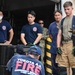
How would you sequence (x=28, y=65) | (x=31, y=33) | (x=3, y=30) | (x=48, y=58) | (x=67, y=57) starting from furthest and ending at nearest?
(x=48, y=58)
(x=3, y=30)
(x=31, y=33)
(x=67, y=57)
(x=28, y=65)

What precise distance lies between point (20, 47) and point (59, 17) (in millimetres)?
1719

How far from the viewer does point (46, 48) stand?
7867 mm

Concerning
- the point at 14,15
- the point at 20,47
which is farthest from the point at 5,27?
the point at 14,15

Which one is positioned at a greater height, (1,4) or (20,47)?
(1,4)

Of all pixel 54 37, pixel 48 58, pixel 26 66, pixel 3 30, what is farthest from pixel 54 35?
pixel 26 66

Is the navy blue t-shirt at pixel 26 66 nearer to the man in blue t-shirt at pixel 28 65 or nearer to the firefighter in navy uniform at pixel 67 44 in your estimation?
the man in blue t-shirt at pixel 28 65

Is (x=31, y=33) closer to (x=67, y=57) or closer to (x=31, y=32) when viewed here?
(x=31, y=32)

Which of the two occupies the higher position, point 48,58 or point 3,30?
point 3,30

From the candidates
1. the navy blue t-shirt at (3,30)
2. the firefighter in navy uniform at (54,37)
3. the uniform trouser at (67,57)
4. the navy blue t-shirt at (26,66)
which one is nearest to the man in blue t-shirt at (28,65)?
the navy blue t-shirt at (26,66)

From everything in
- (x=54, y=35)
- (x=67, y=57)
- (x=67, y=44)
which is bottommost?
(x=67, y=57)

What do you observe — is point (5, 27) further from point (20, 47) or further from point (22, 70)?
point (22, 70)

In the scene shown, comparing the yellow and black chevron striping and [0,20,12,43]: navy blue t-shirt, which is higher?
[0,20,12,43]: navy blue t-shirt

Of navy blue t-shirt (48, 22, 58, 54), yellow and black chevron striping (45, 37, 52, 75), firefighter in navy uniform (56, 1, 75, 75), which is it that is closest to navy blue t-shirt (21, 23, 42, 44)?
navy blue t-shirt (48, 22, 58, 54)

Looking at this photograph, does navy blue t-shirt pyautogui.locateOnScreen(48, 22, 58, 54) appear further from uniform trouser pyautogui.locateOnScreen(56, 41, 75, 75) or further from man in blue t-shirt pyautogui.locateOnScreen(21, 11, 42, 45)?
uniform trouser pyautogui.locateOnScreen(56, 41, 75, 75)
